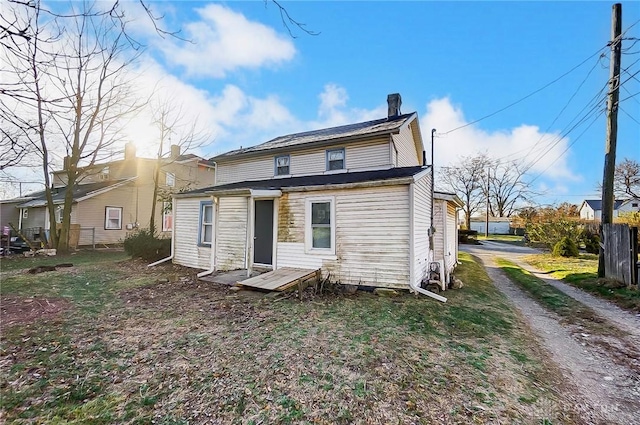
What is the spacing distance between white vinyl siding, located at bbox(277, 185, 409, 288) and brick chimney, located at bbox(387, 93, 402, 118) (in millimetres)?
7512

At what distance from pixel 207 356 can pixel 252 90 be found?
754 cm

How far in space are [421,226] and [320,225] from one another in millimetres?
2900

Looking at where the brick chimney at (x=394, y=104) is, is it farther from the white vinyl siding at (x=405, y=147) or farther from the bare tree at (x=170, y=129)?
the bare tree at (x=170, y=129)

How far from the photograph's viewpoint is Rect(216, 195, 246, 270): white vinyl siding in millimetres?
9734

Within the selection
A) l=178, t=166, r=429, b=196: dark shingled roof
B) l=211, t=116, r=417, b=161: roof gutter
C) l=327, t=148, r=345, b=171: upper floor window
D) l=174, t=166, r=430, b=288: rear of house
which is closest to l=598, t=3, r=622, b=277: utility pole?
l=174, t=166, r=430, b=288: rear of house

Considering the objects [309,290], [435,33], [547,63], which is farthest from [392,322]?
[547,63]

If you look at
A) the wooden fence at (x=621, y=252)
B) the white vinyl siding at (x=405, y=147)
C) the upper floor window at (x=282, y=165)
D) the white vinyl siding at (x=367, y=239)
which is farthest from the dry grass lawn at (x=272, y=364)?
the upper floor window at (x=282, y=165)

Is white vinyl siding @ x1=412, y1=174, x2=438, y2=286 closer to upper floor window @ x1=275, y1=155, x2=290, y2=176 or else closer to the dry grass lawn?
the dry grass lawn

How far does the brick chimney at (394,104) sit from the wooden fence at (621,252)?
8.71m

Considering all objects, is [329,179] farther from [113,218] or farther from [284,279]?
[113,218]

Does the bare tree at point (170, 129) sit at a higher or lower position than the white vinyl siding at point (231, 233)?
higher

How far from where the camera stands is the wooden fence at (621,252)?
801cm

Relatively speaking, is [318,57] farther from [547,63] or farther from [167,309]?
[547,63]

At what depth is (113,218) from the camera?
2042 cm
